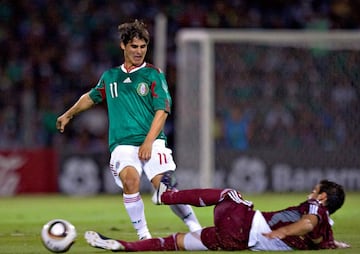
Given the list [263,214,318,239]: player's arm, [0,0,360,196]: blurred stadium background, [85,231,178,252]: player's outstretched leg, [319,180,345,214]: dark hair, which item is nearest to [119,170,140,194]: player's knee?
[85,231,178,252]: player's outstretched leg

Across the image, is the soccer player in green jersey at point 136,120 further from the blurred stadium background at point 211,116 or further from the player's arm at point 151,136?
the blurred stadium background at point 211,116

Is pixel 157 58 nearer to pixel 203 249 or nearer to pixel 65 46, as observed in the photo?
pixel 65 46

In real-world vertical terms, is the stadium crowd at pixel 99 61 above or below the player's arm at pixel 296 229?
above

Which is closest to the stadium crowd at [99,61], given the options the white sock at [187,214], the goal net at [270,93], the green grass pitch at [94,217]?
the goal net at [270,93]

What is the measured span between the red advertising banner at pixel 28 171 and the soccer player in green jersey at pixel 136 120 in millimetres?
11570

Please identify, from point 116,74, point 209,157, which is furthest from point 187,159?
point 116,74

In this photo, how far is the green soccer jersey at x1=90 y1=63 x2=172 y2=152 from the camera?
10.1 m

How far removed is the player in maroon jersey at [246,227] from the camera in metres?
8.71

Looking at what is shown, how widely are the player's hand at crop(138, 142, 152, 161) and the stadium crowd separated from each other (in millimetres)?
10782

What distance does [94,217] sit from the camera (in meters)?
15.2

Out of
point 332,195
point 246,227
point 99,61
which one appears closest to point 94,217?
point 246,227

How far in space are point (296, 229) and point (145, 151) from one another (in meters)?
1.91

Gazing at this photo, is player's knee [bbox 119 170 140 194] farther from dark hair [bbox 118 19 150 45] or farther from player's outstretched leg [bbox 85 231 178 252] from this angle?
dark hair [bbox 118 19 150 45]

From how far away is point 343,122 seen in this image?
20531 millimetres
